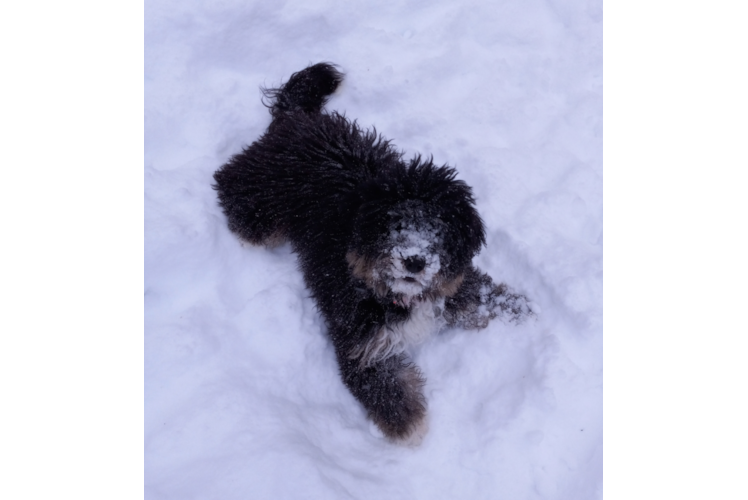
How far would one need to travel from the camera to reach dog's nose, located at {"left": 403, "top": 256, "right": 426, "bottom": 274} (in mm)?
2502

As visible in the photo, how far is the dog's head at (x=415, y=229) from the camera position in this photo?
2.51 meters

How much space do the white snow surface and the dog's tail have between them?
0.27m

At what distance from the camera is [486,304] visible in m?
3.46

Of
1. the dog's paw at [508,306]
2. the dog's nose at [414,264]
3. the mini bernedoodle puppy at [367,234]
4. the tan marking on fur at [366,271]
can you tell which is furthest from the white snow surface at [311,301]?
the dog's nose at [414,264]

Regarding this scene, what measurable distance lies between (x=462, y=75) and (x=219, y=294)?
8.71ft

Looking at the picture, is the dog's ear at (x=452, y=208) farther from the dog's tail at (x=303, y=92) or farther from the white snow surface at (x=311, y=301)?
the dog's tail at (x=303, y=92)

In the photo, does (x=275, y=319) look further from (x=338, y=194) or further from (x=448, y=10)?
(x=448, y=10)

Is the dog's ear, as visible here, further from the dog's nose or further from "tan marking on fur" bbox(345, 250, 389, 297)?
"tan marking on fur" bbox(345, 250, 389, 297)

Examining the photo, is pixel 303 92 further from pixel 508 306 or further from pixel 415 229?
pixel 508 306

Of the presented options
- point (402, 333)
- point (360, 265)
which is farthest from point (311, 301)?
point (360, 265)

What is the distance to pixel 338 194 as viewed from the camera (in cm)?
310

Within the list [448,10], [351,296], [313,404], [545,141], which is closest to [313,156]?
[351,296]

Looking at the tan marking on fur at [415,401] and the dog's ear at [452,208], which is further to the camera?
the tan marking on fur at [415,401]

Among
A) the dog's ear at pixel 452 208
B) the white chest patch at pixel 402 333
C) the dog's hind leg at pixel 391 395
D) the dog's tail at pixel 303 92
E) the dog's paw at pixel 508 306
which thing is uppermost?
the dog's tail at pixel 303 92
